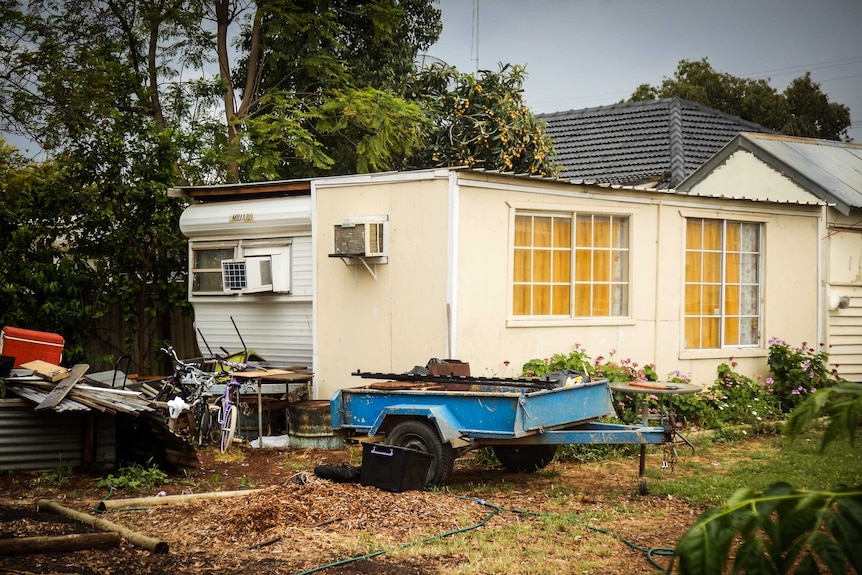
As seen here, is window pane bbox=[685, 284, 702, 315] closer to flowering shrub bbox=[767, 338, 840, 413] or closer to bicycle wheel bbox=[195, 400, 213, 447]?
flowering shrub bbox=[767, 338, 840, 413]

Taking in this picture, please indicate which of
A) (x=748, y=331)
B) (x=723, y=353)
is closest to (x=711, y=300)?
(x=723, y=353)

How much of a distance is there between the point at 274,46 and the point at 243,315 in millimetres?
7433

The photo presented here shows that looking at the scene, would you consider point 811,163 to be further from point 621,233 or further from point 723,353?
point 621,233

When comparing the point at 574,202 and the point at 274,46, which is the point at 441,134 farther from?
the point at 574,202

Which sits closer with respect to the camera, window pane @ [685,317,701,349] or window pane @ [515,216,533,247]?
window pane @ [515,216,533,247]

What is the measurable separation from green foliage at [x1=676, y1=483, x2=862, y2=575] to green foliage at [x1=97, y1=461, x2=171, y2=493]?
25.9 ft

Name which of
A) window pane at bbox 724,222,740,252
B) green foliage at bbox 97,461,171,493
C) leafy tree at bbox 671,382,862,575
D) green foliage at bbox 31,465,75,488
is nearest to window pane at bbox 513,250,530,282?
window pane at bbox 724,222,740,252

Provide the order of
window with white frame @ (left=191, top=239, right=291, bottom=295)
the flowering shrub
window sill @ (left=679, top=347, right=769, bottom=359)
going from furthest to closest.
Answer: the flowering shrub → window sill @ (left=679, top=347, right=769, bottom=359) → window with white frame @ (left=191, top=239, right=291, bottom=295)

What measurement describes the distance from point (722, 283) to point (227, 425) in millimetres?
7046

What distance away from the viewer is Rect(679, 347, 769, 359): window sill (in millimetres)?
12898

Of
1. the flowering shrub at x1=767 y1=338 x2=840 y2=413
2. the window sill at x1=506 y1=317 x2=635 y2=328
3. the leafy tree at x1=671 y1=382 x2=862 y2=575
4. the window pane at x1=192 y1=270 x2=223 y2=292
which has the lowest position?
the flowering shrub at x1=767 y1=338 x2=840 y2=413

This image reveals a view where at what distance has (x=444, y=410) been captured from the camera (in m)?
8.49

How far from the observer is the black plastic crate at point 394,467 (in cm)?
823

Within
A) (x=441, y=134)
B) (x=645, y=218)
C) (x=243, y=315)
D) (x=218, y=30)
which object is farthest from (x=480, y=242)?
(x=218, y=30)
